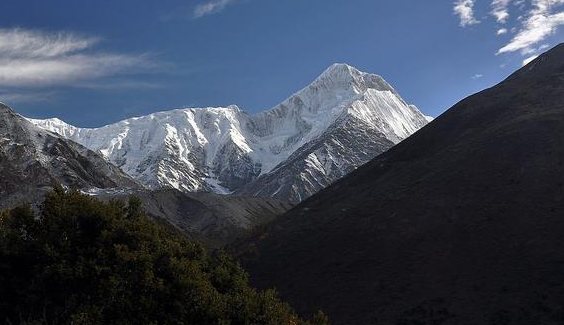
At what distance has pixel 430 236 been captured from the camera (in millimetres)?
60812

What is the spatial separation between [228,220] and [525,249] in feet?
502

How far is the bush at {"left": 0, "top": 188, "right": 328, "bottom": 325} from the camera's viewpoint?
20.3 m

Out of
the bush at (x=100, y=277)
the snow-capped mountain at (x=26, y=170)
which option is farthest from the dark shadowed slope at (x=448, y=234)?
the snow-capped mountain at (x=26, y=170)

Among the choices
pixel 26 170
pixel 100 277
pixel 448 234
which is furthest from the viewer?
pixel 26 170

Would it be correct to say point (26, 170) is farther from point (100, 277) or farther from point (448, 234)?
point (100, 277)

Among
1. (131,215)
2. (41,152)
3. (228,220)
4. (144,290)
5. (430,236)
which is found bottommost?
(430,236)

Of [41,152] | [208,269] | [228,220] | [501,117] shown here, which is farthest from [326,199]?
[41,152]

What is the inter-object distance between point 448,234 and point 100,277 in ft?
152

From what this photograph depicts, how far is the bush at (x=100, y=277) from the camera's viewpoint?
66.6 ft

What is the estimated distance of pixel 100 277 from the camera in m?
21.8

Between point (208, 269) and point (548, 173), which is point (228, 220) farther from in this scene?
point (208, 269)

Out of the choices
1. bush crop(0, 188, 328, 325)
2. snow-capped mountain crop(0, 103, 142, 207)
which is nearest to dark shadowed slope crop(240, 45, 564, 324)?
bush crop(0, 188, 328, 325)

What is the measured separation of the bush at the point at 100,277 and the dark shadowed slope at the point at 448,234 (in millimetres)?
27013

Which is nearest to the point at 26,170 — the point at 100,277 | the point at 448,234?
the point at 448,234
